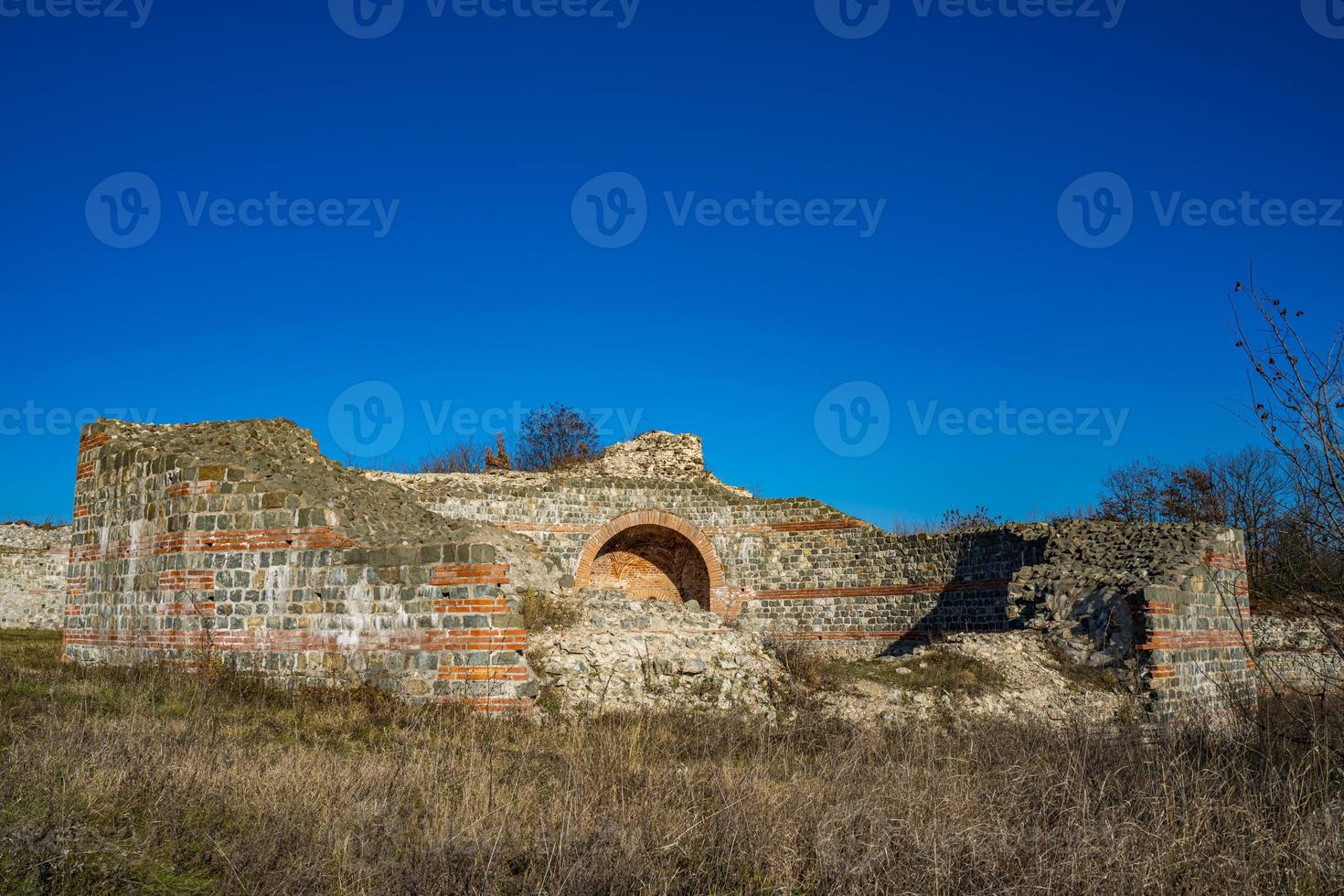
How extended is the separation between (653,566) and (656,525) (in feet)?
4.82

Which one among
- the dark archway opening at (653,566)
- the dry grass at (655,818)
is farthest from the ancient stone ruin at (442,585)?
the dry grass at (655,818)

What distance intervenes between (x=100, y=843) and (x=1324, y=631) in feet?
18.4

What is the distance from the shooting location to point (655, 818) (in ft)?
→ 14.4

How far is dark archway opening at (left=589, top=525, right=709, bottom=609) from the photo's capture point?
20828 millimetres

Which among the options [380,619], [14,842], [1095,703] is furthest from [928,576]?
[14,842]

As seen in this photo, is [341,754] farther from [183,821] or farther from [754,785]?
[754,785]

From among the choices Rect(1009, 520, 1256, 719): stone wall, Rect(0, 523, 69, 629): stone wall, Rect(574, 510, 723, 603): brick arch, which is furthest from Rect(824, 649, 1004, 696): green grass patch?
Rect(0, 523, 69, 629): stone wall

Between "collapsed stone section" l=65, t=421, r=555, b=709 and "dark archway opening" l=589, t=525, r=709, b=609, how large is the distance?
9.57 meters

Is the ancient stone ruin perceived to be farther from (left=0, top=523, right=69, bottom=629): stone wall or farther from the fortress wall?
(left=0, top=523, right=69, bottom=629): stone wall

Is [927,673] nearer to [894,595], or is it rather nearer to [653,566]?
[894,595]

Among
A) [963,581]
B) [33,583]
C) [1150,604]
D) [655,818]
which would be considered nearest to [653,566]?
[963,581]

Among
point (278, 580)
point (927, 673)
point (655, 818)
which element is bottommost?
point (655, 818)

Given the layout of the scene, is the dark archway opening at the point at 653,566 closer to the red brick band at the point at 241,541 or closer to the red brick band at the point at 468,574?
the red brick band at the point at 241,541

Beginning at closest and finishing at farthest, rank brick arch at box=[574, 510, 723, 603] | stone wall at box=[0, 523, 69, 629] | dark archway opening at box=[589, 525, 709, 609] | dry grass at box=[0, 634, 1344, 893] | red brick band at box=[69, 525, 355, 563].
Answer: dry grass at box=[0, 634, 1344, 893]
red brick band at box=[69, 525, 355, 563]
brick arch at box=[574, 510, 723, 603]
dark archway opening at box=[589, 525, 709, 609]
stone wall at box=[0, 523, 69, 629]
